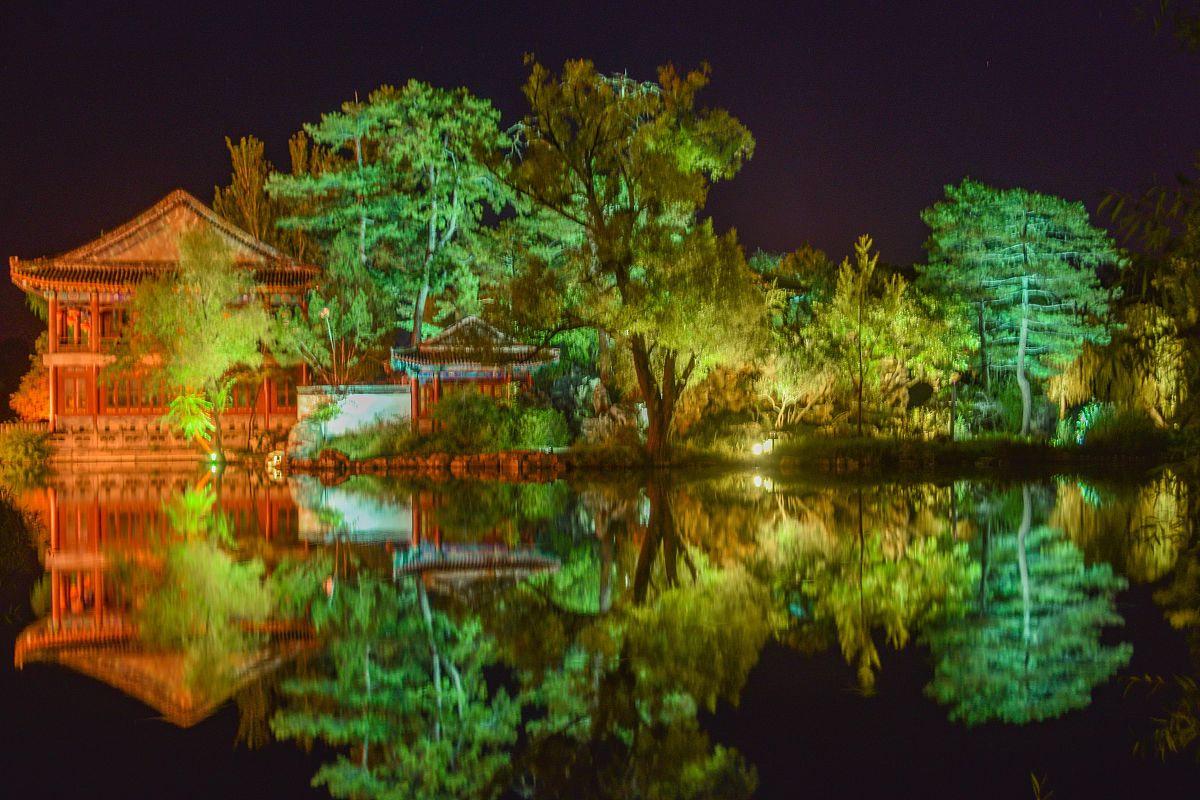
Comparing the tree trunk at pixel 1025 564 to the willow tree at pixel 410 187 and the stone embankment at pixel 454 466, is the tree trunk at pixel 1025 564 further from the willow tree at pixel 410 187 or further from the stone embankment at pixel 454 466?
the willow tree at pixel 410 187

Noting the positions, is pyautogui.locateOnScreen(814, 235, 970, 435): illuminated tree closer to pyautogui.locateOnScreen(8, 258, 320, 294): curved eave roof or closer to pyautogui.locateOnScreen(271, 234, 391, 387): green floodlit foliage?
pyautogui.locateOnScreen(271, 234, 391, 387): green floodlit foliage

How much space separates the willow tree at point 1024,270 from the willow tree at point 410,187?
1359 cm

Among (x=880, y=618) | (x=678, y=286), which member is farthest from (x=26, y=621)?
(x=678, y=286)

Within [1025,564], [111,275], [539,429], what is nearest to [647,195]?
[539,429]

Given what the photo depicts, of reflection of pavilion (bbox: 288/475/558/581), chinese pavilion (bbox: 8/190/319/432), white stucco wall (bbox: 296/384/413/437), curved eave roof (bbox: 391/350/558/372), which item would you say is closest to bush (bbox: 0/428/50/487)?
chinese pavilion (bbox: 8/190/319/432)

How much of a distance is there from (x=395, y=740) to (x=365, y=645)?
1982 mm

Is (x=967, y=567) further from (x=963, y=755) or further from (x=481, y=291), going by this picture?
(x=481, y=291)

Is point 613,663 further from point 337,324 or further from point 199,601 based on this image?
point 337,324

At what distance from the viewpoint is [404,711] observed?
6016 millimetres

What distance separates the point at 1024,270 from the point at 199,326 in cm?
2315

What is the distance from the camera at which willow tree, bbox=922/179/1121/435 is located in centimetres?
3139

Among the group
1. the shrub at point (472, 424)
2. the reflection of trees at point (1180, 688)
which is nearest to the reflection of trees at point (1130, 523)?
Result: the reflection of trees at point (1180, 688)

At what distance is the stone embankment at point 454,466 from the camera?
85.0ft

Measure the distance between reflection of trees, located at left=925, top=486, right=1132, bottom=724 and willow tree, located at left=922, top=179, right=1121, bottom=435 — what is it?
22658 mm
